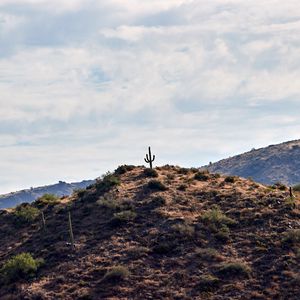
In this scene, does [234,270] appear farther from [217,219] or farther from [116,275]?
[217,219]

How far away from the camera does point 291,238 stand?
156 feet

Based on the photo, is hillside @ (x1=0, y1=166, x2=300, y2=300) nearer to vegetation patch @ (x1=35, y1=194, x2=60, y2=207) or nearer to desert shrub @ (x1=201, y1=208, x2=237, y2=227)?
desert shrub @ (x1=201, y1=208, x2=237, y2=227)

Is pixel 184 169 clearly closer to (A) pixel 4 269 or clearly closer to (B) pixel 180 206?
(B) pixel 180 206

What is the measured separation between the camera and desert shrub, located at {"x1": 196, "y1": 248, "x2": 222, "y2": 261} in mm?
46000

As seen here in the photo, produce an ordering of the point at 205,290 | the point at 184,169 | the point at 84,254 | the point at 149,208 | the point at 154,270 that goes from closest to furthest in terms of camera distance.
A: the point at 205,290 < the point at 154,270 < the point at 84,254 < the point at 149,208 < the point at 184,169

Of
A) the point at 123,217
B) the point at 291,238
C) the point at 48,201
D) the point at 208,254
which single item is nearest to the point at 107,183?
the point at 48,201

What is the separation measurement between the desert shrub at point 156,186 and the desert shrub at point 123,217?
19.7 feet

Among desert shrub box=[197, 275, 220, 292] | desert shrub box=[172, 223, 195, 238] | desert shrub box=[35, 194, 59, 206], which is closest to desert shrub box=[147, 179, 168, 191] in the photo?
desert shrub box=[172, 223, 195, 238]

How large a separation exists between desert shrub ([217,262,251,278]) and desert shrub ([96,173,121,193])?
19197mm

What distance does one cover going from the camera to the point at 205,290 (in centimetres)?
4178

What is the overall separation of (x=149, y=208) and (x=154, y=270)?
10.5 meters

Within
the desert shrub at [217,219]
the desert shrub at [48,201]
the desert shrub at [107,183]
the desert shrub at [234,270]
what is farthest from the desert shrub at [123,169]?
the desert shrub at [234,270]

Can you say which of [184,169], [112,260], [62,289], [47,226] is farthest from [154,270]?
[184,169]

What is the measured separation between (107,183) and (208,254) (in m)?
18.1
